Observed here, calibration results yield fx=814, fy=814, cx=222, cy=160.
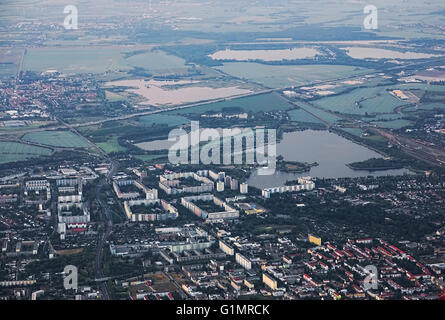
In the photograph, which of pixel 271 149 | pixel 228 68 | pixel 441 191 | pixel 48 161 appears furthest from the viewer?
pixel 228 68

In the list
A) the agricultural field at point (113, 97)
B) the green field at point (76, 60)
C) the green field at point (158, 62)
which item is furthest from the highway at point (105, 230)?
the green field at point (76, 60)

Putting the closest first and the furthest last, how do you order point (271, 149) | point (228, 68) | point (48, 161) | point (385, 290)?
point (385, 290), point (48, 161), point (271, 149), point (228, 68)

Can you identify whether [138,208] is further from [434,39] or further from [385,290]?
[434,39]

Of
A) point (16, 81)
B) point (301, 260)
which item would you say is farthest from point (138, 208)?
point (16, 81)

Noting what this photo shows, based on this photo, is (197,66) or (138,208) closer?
(138,208)

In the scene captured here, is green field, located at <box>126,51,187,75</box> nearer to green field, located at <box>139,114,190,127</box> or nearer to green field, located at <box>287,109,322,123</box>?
green field, located at <box>139,114,190,127</box>

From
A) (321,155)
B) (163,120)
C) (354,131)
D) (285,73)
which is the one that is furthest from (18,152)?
(285,73)

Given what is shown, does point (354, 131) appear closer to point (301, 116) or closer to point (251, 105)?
point (301, 116)
